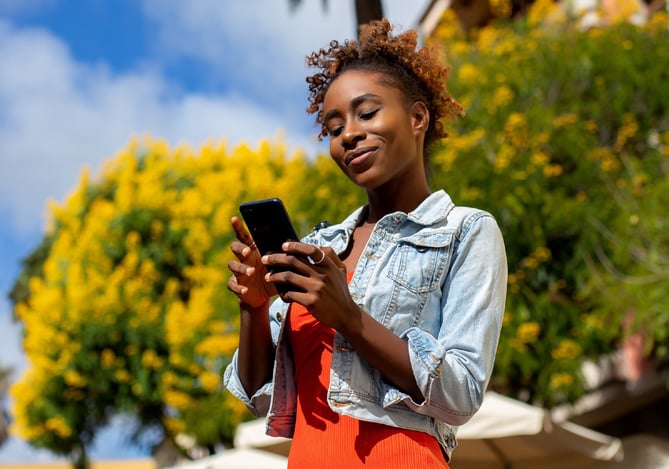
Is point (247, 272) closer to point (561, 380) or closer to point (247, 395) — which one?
point (247, 395)

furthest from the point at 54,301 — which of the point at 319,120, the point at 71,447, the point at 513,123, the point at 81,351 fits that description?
the point at 319,120

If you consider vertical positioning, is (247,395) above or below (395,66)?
below

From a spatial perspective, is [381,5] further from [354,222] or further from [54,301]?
[54,301]

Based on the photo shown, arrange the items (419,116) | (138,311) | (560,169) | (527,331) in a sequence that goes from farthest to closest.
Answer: (138,311), (560,169), (527,331), (419,116)

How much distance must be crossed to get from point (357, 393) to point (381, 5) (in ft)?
23.8

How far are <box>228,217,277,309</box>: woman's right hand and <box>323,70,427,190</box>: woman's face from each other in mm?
311

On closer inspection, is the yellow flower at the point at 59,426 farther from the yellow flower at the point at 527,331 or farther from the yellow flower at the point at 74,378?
the yellow flower at the point at 527,331

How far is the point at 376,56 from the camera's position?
8.10 ft

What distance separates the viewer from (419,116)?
2.46m

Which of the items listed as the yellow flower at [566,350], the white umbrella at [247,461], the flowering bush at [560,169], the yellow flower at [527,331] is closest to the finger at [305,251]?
the white umbrella at [247,461]

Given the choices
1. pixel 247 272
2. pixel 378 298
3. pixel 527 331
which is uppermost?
pixel 527 331

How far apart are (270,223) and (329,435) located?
479 mm

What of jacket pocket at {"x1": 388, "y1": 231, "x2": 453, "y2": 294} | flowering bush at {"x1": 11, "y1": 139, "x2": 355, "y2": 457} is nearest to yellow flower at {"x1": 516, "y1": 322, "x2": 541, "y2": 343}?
flowering bush at {"x1": 11, "y1": 139, "x2": 355, "y2": 457}

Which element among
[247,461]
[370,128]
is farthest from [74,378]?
[370,128]
